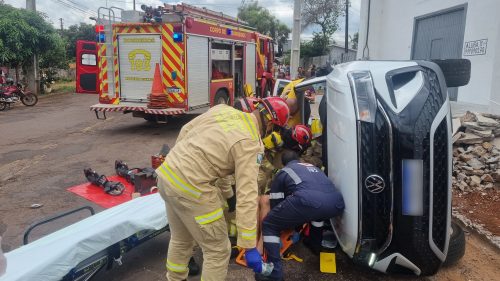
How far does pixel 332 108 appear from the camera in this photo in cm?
307

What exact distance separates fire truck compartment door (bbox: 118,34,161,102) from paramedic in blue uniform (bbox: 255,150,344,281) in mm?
6231

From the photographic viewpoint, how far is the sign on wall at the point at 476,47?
7758mm

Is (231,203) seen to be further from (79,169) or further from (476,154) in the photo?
(476,154)

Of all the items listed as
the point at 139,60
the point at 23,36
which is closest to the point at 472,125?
the point at 139,60

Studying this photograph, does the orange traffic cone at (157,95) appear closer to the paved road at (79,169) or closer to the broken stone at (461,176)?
the paved road at (79,169)

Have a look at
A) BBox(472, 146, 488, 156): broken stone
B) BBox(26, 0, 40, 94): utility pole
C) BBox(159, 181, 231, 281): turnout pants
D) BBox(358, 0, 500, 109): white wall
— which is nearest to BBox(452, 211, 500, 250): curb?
BBox(472, 146, 488, 156): broken stone

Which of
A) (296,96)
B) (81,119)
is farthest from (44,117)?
(296,96)

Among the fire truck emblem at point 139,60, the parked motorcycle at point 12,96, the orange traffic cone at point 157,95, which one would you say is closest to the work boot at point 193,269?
the orange traffic cone at point 157,95

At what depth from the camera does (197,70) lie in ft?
29.5

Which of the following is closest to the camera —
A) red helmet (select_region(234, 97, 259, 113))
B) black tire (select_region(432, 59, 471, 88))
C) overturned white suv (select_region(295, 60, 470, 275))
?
overturned white suv (select_region(295, 60, 470, 275))

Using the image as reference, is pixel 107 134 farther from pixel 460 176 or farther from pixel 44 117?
pixel 460 176

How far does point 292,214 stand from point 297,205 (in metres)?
0.08

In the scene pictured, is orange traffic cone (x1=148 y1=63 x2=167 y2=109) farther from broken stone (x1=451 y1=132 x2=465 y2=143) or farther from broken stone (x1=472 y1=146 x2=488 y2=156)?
broken stone (x1=472 y1=146 x2=488 y2=156)

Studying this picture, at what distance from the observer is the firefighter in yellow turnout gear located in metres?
2.21
